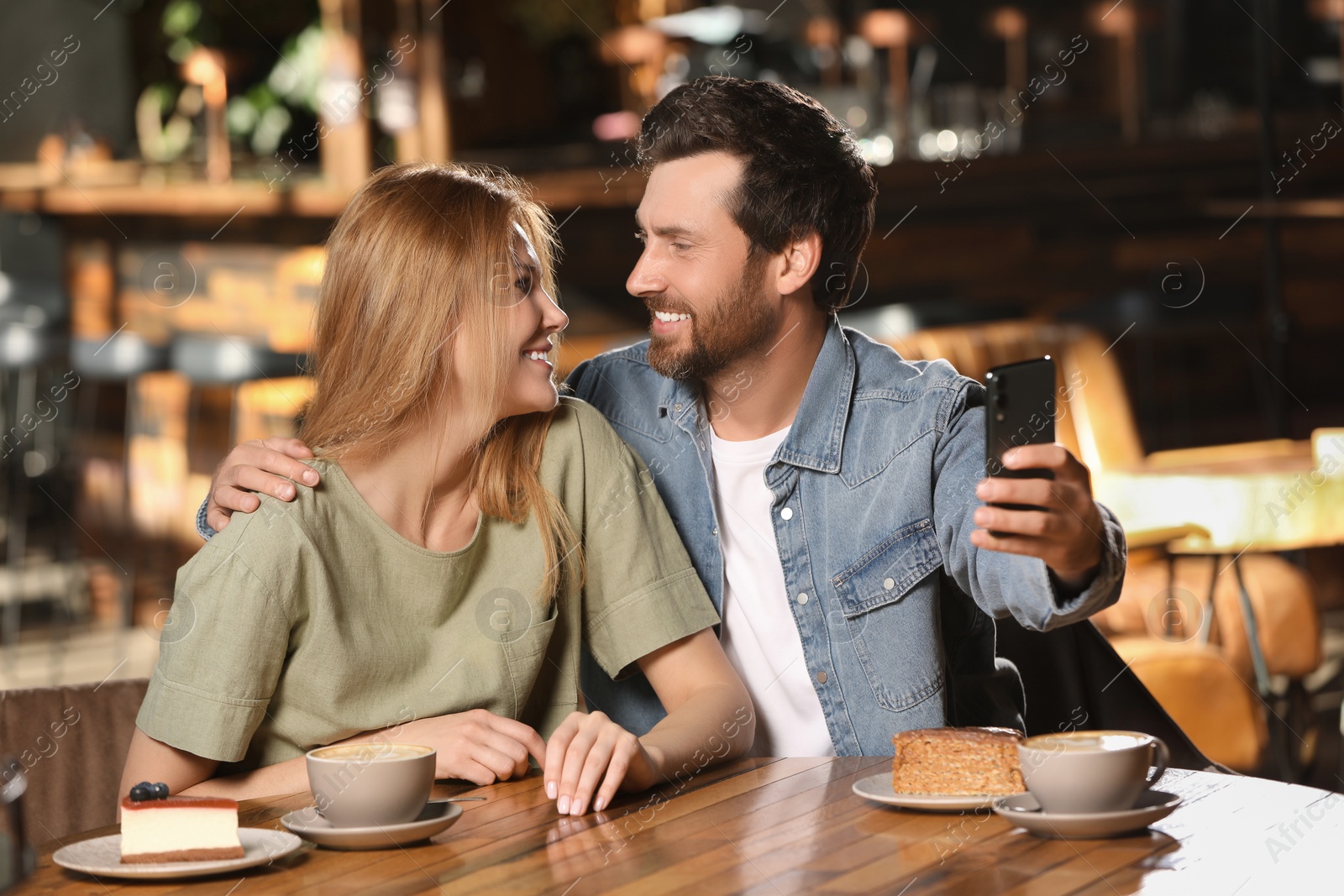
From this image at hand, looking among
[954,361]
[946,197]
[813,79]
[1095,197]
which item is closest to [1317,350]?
[1095,197]

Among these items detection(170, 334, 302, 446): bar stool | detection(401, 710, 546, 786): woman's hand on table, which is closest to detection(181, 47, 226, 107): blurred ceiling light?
detection(170, 334, 302, 446): bar stool

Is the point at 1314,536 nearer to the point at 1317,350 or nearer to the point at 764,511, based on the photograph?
the point at 764,511

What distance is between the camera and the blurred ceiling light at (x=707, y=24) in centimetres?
659

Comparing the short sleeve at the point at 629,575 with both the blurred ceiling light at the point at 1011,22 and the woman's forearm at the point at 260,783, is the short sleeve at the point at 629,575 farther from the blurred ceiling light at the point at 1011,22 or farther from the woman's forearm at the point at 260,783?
the blurred ceiling light at the point at 1011,22

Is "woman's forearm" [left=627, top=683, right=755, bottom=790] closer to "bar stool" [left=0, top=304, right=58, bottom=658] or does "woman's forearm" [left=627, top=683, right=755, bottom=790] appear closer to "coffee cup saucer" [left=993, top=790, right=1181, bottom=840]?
"coffee cup saucer" [left=993, top=790, right=1181, bottom=840]

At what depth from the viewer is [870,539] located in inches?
68.0

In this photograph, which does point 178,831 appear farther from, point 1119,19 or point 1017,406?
point 1119,19

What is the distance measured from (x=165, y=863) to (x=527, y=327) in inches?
28.6

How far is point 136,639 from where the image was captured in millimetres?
4867

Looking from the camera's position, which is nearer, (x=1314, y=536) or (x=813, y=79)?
(x=1314, y=536)

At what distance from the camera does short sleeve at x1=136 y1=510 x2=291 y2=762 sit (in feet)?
4.45

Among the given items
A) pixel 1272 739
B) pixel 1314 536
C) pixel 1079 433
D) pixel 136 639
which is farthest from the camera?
pixel 136 639

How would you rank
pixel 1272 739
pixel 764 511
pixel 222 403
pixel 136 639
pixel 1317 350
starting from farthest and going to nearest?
pixel 1317 350 < pixel 222 403 < pixel 136 639 < pixel 1272 739 < pixel 764 511

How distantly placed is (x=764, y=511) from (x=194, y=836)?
0.92 metres
